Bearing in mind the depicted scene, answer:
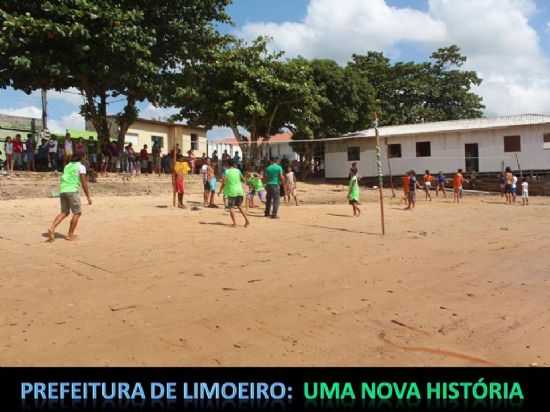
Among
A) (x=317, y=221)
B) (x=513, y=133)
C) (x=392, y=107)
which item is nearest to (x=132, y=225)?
(x=317, y=221)

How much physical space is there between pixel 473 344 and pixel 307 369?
1.60 meters

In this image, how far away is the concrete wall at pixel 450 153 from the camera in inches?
1120

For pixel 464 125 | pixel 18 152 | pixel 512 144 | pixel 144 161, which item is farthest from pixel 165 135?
pixel 512 144

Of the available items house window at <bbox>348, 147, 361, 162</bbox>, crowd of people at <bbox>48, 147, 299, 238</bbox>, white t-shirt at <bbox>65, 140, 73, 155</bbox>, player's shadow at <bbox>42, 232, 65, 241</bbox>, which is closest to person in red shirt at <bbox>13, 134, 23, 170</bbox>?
white t-shirt at <bbox>65, 140, 73, 155</bbox>

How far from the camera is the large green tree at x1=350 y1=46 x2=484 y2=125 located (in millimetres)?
39031

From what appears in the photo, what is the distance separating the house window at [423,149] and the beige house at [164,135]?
12.9 metres

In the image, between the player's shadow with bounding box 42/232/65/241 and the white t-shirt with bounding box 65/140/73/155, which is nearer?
the player's shadow with bounding box 42/232/65/241

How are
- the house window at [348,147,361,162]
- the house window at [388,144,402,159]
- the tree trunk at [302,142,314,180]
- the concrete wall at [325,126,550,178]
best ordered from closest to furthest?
the concrete wall at [325,126,550,178], the house window at [388,144,402,159], the tree trunk at [302,142,314,180], the house window at [348,147,361,162]

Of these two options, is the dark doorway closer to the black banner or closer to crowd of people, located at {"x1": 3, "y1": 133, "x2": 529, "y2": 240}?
crowd of people, located at {"x1": 3, "y1": 133, "x2": 529, "y2": 240}

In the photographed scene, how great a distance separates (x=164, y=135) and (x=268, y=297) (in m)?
31.7

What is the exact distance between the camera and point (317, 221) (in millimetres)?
13523

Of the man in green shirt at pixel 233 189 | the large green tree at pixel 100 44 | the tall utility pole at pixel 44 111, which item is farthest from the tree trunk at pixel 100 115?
the man in green shirt at pixel 233 189

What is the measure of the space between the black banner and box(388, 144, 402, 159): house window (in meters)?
29.2

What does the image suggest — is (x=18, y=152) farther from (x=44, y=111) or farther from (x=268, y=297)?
(x=268, y=297)
